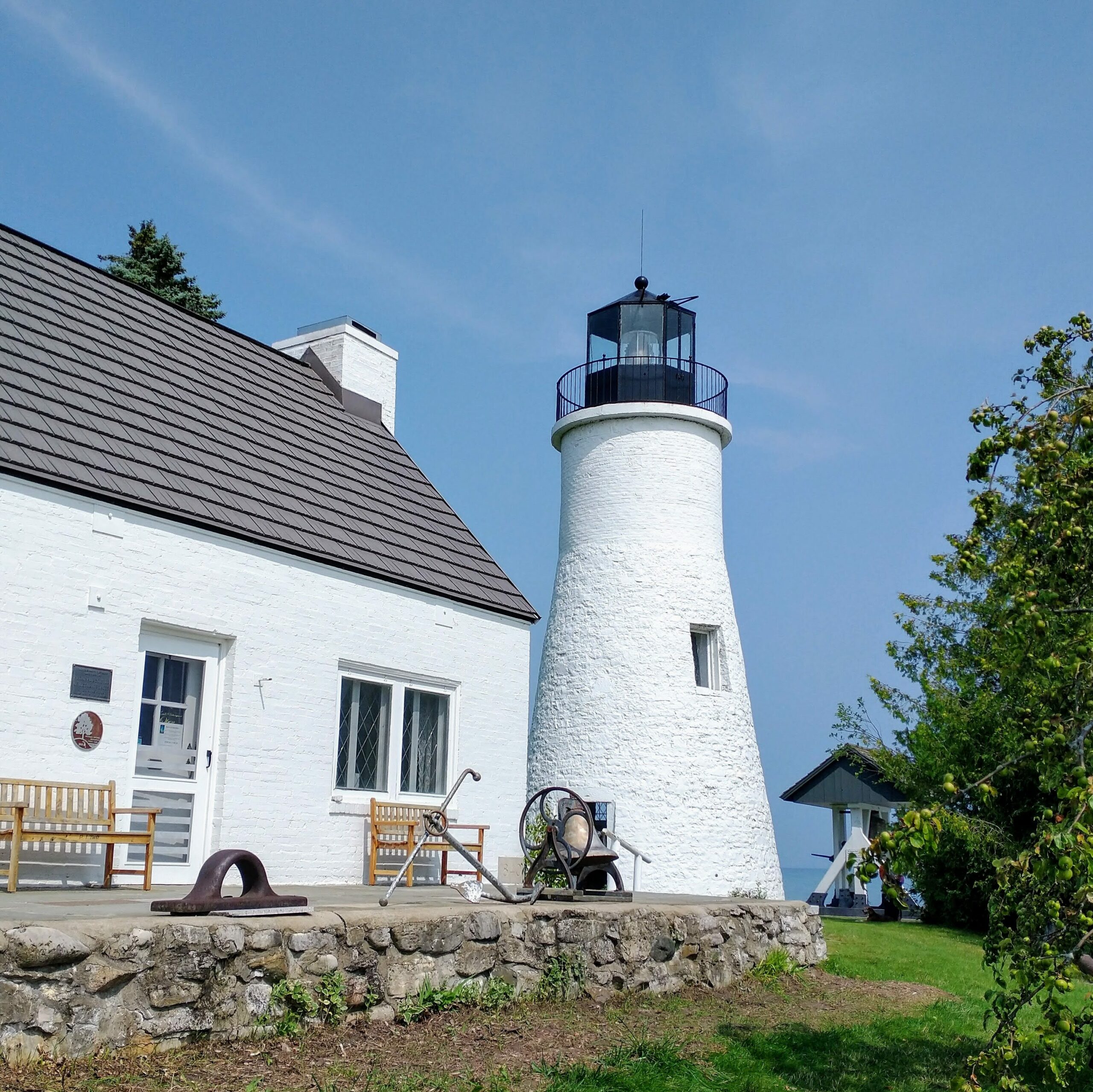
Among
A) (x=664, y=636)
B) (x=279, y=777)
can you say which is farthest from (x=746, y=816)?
(x=279, y=777)

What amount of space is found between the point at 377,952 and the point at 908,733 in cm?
1853

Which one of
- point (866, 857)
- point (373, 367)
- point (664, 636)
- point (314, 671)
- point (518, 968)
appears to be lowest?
point (518, 968)

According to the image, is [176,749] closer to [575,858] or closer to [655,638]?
[575,858]

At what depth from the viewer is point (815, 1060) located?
26.1ft

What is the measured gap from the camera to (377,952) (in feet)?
23.9

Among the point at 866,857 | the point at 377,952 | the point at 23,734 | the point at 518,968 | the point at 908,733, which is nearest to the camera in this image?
the point at 866,857

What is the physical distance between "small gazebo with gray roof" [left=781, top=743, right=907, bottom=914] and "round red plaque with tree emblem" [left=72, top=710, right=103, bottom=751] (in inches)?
731

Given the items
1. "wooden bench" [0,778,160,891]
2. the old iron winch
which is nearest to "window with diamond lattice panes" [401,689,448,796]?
the old iron winch

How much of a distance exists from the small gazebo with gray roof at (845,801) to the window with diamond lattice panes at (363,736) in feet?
49.0

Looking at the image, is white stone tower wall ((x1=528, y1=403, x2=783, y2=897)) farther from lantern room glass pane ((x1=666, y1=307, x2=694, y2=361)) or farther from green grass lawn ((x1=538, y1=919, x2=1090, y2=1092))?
green grass lawn ((x1=538, y1=919, x2=1090, y2=1092))

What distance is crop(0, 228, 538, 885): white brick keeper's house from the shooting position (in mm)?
9633

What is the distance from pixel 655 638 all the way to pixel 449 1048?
1398 centimetres

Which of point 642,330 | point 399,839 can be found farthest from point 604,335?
point 399,839

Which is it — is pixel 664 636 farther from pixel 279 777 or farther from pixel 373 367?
pixel 279 777
